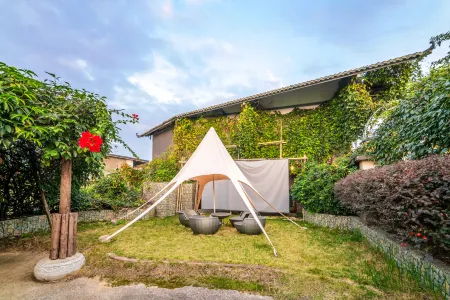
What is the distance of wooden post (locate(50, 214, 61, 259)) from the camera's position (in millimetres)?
2857

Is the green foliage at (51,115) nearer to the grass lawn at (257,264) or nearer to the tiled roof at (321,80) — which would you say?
the grass lawn at (257,264)

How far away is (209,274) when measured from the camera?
279cm

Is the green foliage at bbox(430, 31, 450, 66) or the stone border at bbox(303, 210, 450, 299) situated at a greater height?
the green foliage at bbox(430, 31, 450, 66)

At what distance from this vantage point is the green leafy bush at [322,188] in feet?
17.9

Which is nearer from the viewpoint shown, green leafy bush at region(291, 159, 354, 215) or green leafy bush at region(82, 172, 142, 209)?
green leafy bush at region(291, 159, 354, 215)

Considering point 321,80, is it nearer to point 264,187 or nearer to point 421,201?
point 264,187

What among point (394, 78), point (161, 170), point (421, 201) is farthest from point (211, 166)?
point (394, 78)

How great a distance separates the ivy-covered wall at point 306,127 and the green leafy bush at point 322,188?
1.40 meters

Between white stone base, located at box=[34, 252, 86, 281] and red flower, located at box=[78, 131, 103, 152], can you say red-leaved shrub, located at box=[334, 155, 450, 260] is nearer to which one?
red flower, located at box=[78, 131, 103, 152]

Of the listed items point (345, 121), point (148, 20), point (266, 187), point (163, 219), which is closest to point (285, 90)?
point (345, 121)

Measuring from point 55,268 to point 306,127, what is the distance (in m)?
7.35

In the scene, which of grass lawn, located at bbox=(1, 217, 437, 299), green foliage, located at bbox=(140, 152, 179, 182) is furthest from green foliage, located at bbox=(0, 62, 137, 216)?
green foliage, located at bbox=(140, 152, 179, 182)

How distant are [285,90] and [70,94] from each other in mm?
6131

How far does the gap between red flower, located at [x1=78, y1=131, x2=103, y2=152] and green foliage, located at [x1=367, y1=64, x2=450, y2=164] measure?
4.46 meters
